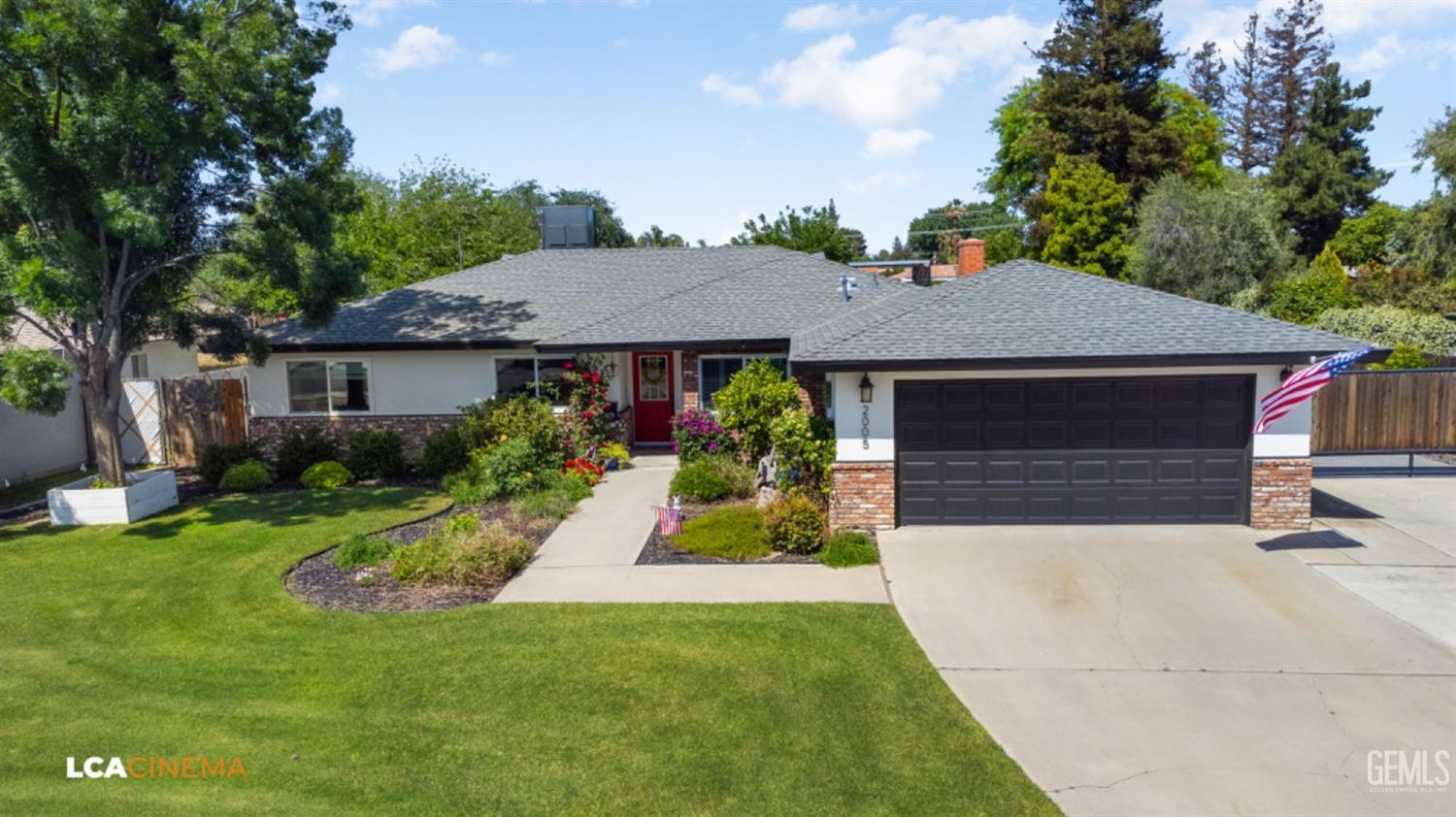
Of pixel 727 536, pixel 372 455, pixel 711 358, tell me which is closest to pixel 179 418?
pixel 372 455

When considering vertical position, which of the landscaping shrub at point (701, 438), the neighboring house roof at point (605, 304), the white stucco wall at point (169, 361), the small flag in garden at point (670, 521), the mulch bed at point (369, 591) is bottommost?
the mulch bed at point (369, 591)

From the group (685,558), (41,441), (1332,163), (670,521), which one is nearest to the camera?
(685,558)

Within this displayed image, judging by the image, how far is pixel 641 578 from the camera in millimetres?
10398

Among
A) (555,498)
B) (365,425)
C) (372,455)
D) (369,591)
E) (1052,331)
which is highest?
(1052,331)

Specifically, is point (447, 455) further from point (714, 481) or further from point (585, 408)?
point (714, 481)

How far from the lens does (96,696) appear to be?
24.4ft

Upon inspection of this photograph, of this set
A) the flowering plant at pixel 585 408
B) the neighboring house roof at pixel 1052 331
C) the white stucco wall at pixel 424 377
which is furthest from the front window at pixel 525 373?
the neighboring house roof at pixel 1052 331

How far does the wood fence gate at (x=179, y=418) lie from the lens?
18.5m

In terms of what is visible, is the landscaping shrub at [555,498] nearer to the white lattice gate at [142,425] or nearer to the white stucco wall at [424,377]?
the white stucco wall at [424,377]

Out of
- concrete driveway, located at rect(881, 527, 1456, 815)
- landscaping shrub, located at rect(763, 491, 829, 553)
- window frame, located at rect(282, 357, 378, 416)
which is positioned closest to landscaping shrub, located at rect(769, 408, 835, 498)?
landscaping shrub, located at rect(763, 491, 829, 553)

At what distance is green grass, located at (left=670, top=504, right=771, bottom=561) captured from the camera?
11.2m

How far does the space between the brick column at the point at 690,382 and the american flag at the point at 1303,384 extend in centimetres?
977

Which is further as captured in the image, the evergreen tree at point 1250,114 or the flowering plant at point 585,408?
the evergreen tree at point 1250,114

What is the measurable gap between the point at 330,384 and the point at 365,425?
3.81 ft
